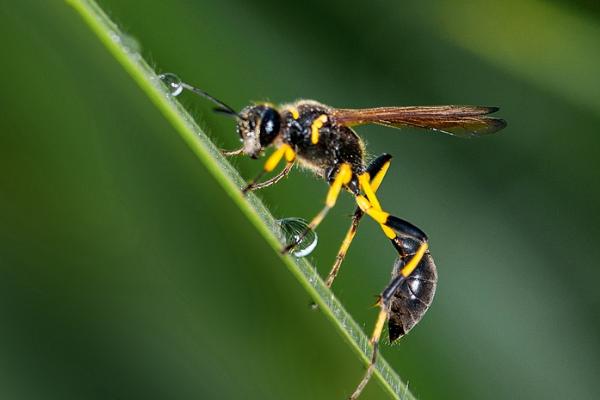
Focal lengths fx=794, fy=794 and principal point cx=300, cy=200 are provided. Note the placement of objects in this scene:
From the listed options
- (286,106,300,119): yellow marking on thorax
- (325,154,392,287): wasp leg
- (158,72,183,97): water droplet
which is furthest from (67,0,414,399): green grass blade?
(286,106,300,119): yellow marking on thorax

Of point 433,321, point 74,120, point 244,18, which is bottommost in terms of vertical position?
point 433,321

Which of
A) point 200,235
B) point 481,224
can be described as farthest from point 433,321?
point 200,235

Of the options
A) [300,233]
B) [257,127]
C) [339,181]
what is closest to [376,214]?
[339,181]

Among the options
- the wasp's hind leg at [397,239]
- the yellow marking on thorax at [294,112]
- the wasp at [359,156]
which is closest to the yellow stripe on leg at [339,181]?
the wasp at [359,156]

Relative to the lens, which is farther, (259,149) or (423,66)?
(423,66)

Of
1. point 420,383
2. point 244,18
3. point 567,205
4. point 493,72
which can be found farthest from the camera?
point 493,72

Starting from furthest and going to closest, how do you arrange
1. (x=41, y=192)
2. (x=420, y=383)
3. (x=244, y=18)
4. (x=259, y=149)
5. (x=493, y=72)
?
(x=493, y=72)
(x=244, y=18)
(x=259, y=149)
(x=420, y=383)
(x=41, y=192)

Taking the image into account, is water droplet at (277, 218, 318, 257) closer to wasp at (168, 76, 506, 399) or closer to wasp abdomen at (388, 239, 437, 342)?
wasp at (168, 76, 506, 399)

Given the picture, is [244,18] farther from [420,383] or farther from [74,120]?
[420,383]
